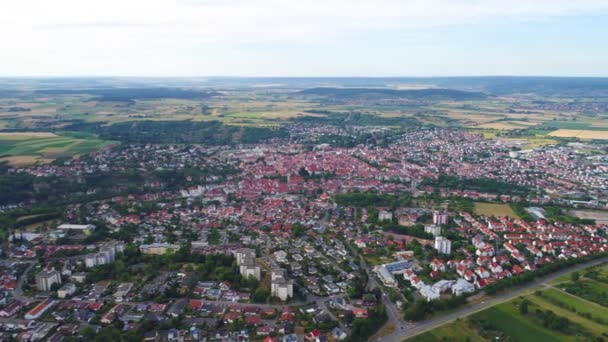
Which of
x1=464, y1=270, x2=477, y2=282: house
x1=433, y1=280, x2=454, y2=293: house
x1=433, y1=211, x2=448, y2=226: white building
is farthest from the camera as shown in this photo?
x1=433, y1=211, x2=448, y2=226: white building

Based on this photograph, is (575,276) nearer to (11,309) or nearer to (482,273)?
(482,273)

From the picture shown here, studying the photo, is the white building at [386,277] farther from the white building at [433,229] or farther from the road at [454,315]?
the white building at [433,229]

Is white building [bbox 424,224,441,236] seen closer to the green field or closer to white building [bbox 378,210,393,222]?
white building [bbox 378,210,393,222]

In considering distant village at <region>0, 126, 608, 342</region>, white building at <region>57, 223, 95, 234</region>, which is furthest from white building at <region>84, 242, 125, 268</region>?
white building at <region>57, 223, 95, 234</region>

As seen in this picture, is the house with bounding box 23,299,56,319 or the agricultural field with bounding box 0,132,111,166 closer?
the house with bounding box 23,299,56,319

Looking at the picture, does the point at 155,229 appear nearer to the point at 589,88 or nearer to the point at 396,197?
the point at 396,197

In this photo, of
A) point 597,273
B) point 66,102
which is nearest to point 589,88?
point 66,102
